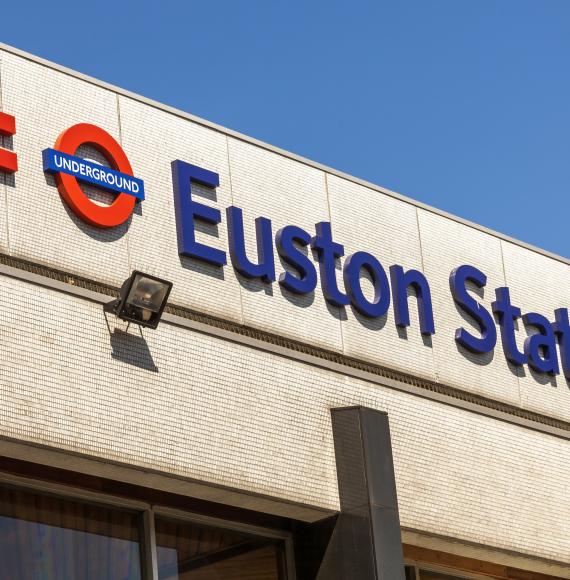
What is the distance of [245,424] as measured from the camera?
576 inches

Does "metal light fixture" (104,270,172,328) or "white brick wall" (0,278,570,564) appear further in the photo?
"metal light fixture" (104,270,172,328)

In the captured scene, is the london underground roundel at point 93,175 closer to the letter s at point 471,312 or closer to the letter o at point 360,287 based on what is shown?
the letter o at point 360,287

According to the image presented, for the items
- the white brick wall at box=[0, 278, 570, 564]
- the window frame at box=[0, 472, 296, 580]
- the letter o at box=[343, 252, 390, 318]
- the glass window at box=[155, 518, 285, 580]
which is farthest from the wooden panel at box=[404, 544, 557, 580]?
the letter o at box=[343, 252, 390, 318]

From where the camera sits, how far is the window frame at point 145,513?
13.6 metres

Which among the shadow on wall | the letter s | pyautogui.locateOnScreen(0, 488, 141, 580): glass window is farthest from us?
the letter s

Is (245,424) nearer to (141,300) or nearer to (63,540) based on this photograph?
(141,300)

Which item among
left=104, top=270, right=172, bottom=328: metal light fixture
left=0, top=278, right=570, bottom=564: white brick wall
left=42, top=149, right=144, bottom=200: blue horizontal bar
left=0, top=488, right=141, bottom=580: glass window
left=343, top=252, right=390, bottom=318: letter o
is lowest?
left=0, top=488, right=141, bottom=580: glass window

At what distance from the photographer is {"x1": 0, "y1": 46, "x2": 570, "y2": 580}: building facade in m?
13.6

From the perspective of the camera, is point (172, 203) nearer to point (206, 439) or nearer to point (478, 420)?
point (206, 439)

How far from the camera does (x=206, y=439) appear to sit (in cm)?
1426

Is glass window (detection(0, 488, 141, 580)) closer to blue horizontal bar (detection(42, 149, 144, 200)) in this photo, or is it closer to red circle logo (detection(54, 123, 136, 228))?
red circle logo (detection(54, 123, 136, 228))

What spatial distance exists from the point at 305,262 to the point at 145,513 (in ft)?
10.7

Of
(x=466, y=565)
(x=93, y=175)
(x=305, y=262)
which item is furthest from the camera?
(x=466, y=565)

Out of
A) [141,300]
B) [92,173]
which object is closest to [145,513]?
[141,300]
